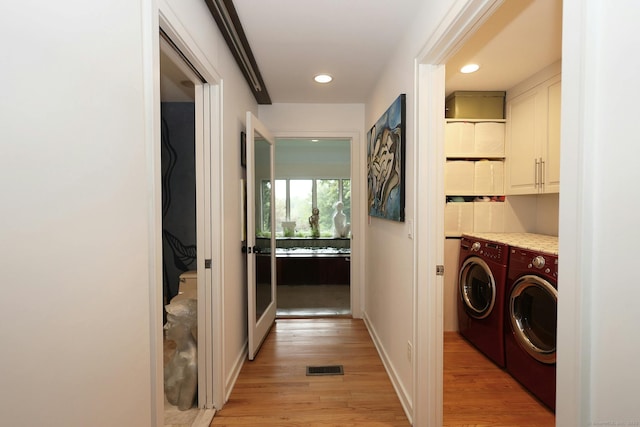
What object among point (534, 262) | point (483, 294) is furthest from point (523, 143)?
point (483, 294)

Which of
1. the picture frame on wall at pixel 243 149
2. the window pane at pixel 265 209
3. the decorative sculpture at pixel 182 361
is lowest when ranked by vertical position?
the decorative sculpture at pixel 182 361

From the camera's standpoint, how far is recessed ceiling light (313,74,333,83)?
2789 millimetres

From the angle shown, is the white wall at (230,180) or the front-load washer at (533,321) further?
the front-load washer at (533,321)

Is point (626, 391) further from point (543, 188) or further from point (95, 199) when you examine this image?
point (543, 188)

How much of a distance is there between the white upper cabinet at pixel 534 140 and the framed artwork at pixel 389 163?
→ 1307 mm

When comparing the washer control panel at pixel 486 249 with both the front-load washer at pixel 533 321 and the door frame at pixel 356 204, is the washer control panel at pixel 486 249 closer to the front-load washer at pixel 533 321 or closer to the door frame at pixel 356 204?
the front-load washer at pixel 533 321

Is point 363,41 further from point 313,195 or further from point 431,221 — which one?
point 313,195

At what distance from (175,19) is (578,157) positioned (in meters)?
1.51

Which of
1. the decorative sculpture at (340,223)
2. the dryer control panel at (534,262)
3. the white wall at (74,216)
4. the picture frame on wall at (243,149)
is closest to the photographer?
the white wall at (74,216)

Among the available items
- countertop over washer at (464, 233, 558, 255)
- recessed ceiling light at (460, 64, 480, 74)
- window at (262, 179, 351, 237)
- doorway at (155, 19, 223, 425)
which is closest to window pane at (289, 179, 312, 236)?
window at (262, 179, 351, 237)

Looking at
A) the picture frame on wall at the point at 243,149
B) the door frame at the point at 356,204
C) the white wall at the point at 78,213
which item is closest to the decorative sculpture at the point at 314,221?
the door frame at the point at 356,204

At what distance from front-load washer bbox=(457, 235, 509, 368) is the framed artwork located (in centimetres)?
91

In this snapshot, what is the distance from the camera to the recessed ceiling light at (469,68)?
8.23 feet

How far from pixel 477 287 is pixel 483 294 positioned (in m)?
0.11
